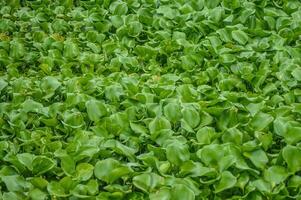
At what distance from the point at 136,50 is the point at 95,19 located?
0.58 m

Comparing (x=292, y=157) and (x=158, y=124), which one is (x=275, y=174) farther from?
(x=158, y=124)

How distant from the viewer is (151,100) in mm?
2812

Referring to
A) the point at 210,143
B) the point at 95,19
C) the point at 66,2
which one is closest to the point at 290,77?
the point at 210,143

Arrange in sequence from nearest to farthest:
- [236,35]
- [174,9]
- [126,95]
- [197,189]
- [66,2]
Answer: [197,189], [126,95], [236,35], [174,9], [66,2]

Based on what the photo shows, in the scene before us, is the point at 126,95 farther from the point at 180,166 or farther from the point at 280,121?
the point at 280,121

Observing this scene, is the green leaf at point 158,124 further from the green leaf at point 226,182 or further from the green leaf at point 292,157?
the green leaf at point 292,157

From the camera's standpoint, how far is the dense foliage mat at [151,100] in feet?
7.47

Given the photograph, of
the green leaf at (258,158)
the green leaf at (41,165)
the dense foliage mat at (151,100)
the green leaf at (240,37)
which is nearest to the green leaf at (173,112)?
the dense foliage mat at (151,100)

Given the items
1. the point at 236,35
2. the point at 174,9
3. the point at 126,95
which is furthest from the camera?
the point at 174,9

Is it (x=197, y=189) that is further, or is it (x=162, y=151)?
(x=162, y=151)

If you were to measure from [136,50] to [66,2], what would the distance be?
108 cm

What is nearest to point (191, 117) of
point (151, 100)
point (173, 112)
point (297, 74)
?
point (173, 112)

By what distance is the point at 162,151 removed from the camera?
7.97ft

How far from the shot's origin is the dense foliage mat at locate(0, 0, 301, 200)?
2277mm
